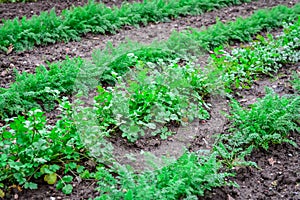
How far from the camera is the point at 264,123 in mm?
4500

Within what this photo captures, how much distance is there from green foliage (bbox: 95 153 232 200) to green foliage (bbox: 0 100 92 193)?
0.37 m

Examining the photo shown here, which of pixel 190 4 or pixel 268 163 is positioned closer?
pixel 268 163

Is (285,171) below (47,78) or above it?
below

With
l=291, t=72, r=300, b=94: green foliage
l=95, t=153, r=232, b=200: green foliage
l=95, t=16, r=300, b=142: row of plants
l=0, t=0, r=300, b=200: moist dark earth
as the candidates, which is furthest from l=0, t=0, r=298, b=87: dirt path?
l=95, t=153, r=232, b=200: green foliage

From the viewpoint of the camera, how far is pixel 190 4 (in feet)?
25.2

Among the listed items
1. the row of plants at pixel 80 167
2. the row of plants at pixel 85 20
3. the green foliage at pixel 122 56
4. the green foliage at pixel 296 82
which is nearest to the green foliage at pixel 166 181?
the row of plants at pixel 80 167

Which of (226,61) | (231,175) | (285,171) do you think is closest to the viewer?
(231,175)

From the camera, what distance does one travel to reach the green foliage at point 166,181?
334 cm

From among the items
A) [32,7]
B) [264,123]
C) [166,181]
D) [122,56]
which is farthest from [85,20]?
[166,181]

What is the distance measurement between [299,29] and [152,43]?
244 centimetres

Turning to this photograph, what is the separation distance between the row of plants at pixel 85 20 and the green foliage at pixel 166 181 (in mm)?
2964

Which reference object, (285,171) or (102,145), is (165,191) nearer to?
(102,145)

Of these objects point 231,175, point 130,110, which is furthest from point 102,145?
point 231,175

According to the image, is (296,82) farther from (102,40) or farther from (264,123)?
(102,40)
